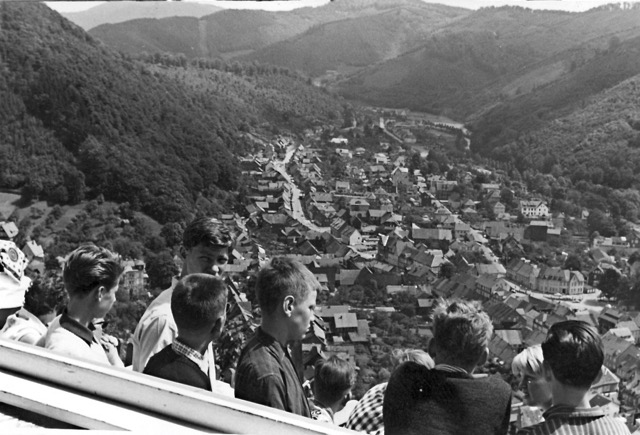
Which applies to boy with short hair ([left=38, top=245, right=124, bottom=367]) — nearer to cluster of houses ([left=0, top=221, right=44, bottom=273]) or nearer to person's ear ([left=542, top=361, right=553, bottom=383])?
person's ear ([left=542, top=361, right=553, bottom=383])

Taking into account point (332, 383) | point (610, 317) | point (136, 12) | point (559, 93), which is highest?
point (136, 12)

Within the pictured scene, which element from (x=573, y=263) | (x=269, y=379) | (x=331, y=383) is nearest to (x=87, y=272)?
(x=269, y=379)

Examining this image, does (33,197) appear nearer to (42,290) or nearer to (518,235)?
(42,290)

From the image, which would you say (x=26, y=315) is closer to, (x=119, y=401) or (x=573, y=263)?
(x=119, y=401)

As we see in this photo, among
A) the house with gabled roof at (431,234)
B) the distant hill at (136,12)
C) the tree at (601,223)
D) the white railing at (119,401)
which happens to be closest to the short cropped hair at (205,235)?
the white railing at (119,401)

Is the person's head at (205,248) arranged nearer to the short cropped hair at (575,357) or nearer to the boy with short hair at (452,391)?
the boy with short hair at (452,391)

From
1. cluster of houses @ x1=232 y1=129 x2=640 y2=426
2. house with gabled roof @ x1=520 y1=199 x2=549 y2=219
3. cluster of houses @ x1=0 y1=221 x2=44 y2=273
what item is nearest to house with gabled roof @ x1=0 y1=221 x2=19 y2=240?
cluster of houses @ x1=0 y1=221 x2=44 y2=273

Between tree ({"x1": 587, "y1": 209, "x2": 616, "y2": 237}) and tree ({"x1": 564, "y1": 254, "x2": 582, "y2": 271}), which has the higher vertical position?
tree ({"x1": 587, "y1": 209, "x2": 616, "y2": 237})
